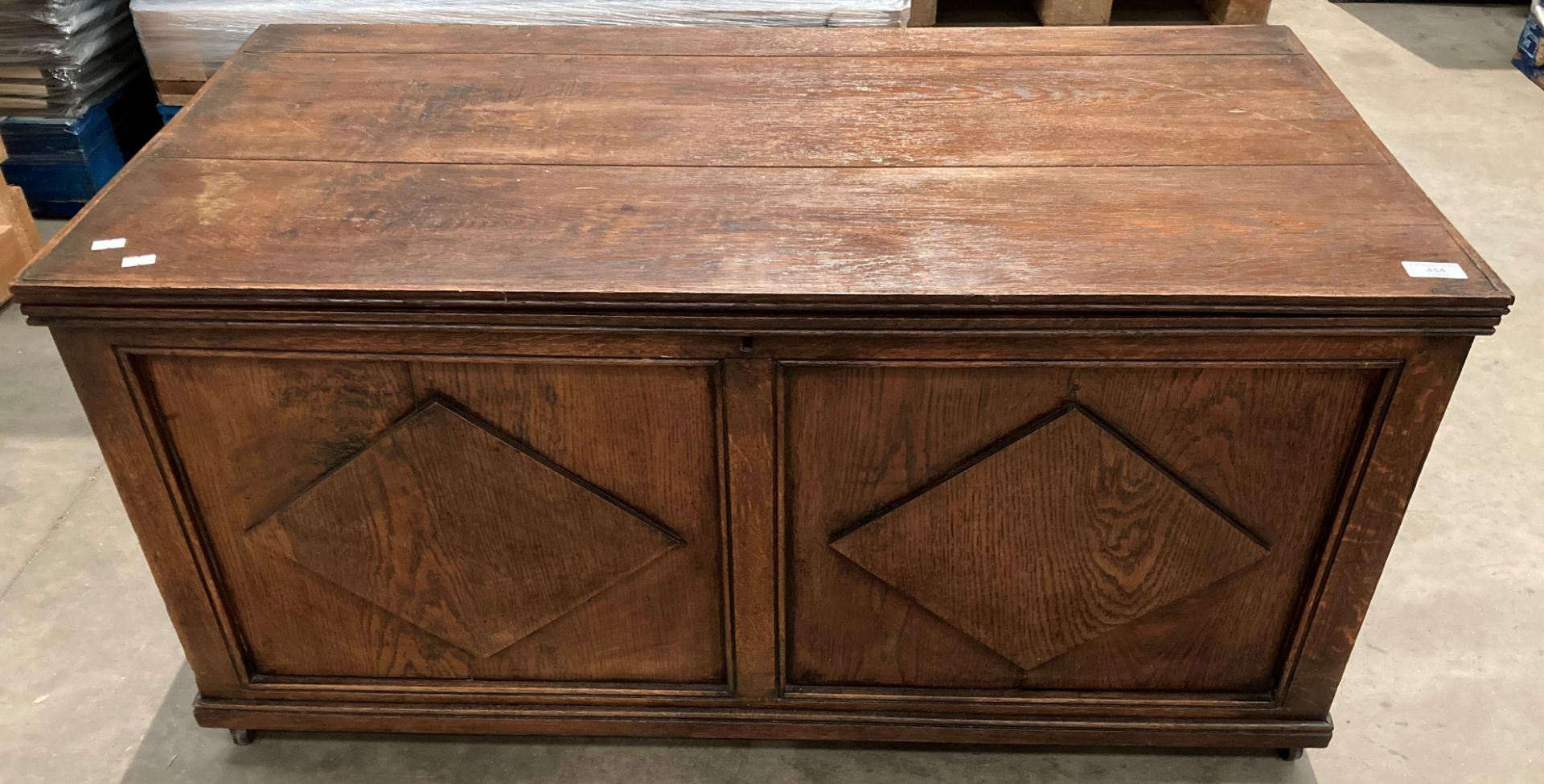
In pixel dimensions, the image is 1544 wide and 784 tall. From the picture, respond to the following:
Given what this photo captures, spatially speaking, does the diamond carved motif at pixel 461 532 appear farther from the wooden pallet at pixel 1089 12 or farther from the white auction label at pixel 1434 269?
the wooden pallet at pixel 1089 12

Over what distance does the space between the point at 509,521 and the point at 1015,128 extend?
2.81 feet

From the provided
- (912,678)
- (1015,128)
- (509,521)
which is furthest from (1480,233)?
(509,521)

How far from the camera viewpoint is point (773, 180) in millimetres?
1480

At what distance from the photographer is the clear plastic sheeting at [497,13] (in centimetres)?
250

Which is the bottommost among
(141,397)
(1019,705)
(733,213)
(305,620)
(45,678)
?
(45,678)

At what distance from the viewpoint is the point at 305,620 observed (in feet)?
5.24

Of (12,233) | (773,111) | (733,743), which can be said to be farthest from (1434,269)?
(12,233)

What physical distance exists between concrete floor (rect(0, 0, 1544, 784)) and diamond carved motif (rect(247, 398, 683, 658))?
299 mm

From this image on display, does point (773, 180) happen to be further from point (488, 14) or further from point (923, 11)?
point (923, 11)

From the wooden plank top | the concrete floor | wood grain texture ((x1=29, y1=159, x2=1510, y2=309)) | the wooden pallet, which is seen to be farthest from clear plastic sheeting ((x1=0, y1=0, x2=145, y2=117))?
the wooden pallet

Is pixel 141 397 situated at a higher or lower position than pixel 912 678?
higher

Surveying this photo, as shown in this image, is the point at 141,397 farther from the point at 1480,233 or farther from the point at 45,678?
the point at 1480,233

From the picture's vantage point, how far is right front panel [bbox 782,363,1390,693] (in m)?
1.34

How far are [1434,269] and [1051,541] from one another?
0.53 metres
